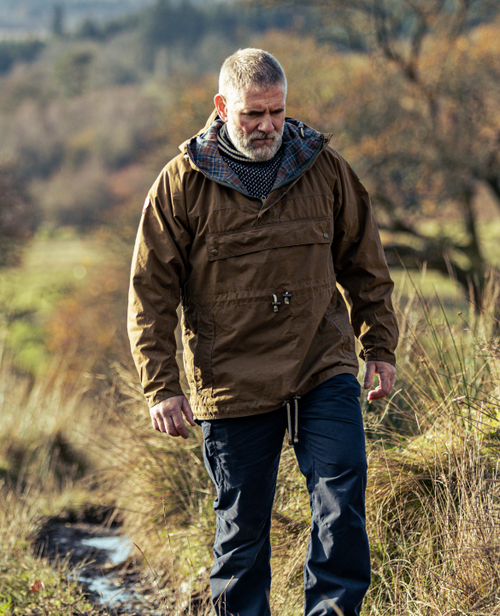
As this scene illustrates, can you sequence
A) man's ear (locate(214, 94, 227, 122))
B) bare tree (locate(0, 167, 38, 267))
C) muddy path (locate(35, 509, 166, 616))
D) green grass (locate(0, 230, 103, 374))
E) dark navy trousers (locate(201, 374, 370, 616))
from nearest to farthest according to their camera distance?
dark navy trousers (locate(201, 374, 370, 616))
man's ear (locate(214, 94, 227, 122))
muddy path (locate(35, 509, 166, 616))
bare tree (locate(0, 167, 38, 267))
green grass (locate(0, 230, 103, 374))

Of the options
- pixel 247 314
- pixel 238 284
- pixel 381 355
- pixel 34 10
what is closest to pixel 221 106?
pixel 238 284

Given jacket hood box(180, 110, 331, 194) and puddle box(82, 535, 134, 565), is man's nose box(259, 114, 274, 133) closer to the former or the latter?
jacket hood box(180, 110, 331, 194)

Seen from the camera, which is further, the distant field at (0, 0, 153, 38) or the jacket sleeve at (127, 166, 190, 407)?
the distant field at (0, 0, 153, 38)

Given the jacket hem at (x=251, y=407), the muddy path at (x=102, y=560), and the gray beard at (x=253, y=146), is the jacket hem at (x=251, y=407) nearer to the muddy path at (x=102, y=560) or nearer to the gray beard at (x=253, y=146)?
the gray beard at (x=253, y=146)

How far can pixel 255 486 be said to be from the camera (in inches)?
96.7

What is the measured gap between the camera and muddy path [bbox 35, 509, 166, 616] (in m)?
3.29

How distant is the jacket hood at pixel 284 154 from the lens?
2.46 meters

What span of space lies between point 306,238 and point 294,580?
1.38m

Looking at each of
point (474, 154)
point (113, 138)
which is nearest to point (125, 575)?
point (474, 154)

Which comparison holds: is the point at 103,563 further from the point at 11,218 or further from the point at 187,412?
the point at 11,218

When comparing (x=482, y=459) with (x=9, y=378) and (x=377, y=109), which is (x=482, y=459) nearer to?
(x=9, y=378)

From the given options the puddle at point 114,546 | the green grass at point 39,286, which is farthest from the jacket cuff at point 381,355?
the green grass at point 39,286

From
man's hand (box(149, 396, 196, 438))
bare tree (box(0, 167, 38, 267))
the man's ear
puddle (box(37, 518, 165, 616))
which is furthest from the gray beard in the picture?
bare tree (box(0, 167, 38, 267))

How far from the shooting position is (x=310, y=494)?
95.3 inches
